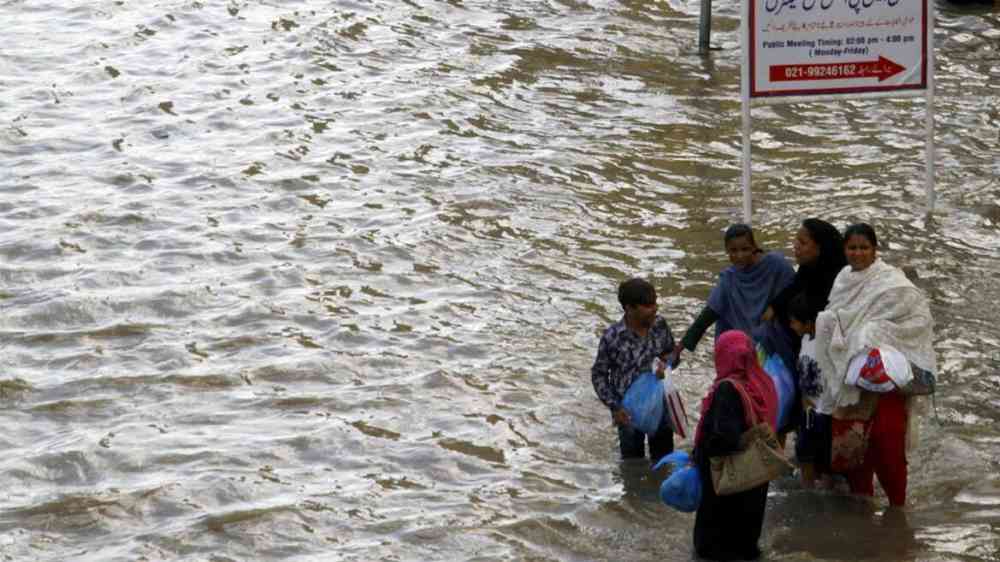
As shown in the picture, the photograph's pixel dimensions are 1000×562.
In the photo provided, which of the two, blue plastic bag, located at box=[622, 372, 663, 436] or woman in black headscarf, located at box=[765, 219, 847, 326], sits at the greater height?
woman in black headscarf, located at box=[765, 219, 847, 326]

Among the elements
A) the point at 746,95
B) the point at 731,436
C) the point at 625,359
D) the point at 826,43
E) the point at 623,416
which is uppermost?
the point at 826,43

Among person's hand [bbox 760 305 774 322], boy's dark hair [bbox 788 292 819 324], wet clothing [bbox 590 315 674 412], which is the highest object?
boy's dark hair [bbox 788 292 819 324]

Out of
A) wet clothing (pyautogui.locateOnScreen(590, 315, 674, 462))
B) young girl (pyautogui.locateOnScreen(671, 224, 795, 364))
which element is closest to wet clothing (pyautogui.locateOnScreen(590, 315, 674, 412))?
wet clothing (pyautogui.locateOnScreen(590, 315, 674, 462))

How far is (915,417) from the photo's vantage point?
27.2ft

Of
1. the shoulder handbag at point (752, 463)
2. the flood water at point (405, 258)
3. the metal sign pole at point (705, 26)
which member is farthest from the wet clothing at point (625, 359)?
the metal sign pole at point (705, 26)

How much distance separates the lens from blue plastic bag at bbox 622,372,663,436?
340 inches

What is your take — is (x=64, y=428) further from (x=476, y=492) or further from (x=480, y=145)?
(x=480, y=145)

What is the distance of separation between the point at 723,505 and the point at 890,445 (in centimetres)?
114

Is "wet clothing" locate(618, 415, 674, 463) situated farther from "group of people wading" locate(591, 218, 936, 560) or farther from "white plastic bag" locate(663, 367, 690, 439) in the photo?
"white plastic bag" locate(663, 367, 690, 439)

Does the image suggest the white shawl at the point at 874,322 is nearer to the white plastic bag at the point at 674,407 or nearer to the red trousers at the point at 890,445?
the red trousers at the point at 890,445

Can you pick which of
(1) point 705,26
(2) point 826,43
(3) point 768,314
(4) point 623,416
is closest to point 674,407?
(4) point 623,416

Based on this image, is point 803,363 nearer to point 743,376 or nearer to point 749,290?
point 749,290

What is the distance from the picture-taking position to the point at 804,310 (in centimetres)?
843

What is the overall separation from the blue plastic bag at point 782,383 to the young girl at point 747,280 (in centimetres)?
20
